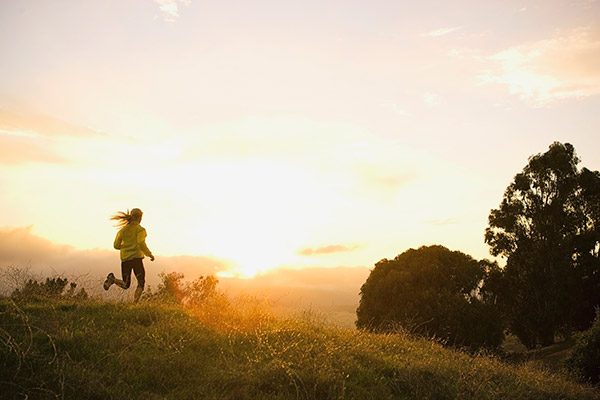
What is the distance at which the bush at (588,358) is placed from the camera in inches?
605

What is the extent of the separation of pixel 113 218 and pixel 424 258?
731 inches

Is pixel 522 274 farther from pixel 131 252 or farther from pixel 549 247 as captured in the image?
pixel 131 252

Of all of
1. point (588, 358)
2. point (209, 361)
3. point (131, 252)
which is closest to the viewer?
point (209, 361)

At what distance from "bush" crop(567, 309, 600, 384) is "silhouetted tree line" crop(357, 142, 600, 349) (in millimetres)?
6970

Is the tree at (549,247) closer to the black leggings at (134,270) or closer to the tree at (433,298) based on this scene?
the tree at (433,298)

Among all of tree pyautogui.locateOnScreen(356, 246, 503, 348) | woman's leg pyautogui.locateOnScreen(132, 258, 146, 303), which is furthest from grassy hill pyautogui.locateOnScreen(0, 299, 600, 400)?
tree pyautogui.locateOnScreen(356, 246, 503, 348)

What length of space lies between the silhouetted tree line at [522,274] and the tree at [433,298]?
2.2 inches

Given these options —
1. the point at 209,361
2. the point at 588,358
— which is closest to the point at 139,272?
the point at 209,361

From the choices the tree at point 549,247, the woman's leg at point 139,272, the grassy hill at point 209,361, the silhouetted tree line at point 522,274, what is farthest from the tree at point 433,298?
the woman's leg at point 139,272

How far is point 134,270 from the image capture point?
41.1 feet

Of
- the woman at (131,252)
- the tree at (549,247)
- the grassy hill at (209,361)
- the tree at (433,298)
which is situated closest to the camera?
the grassy hill at (209,361)

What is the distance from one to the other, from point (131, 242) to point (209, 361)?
5.44m

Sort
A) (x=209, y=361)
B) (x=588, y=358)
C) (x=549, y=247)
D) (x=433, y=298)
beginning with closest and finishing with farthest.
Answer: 1. (x=209, y=361)
2. (x=588, y=358)
3. (x=433, y=298)
4. (x=549, y=247)

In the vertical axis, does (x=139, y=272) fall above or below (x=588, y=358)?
above
